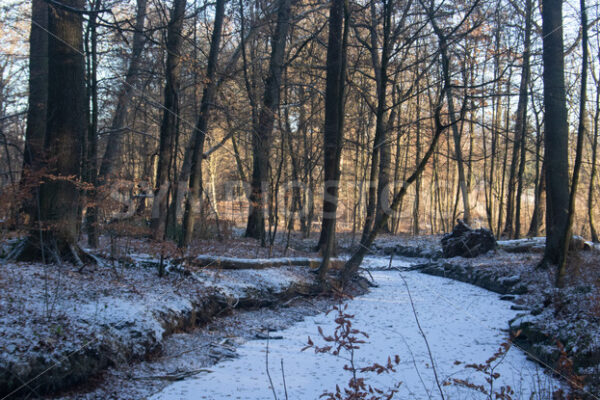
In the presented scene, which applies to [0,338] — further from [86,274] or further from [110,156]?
[110,156]

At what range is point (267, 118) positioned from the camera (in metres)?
12.2

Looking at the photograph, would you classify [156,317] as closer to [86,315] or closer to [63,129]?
[86,315]

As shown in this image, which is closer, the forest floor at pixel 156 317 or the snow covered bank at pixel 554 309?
the forest floor at pixel 156 317

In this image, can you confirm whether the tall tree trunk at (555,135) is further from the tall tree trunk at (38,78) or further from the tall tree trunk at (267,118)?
the tall tree trunk at (38,78)

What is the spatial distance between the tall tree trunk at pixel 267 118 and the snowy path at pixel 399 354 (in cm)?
537

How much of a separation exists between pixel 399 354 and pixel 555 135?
6519 mm

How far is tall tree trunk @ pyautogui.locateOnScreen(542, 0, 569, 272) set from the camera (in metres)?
9.16

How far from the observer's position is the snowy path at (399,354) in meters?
4.40

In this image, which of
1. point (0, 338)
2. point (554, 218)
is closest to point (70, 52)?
point (0, 338)

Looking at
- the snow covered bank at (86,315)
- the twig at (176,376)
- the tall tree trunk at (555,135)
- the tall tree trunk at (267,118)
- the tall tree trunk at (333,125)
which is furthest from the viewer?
the tall tree trunk at (267,118)

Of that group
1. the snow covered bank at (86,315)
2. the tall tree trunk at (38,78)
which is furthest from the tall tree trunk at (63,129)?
the tall tree trunk at (38,78)

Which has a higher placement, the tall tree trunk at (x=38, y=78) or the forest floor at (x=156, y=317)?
the tall tree trunk at (x=38, y=78)

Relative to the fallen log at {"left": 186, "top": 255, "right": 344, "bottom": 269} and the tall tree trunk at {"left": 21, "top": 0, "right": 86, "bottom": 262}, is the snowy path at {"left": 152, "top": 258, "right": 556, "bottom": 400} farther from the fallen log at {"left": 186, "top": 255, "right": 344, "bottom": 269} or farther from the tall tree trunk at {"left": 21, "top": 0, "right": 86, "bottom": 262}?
the tall tree trunk at {"left": 21, "top": 0, "right": 86, "bottom": 262}

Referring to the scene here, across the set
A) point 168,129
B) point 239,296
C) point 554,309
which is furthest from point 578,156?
point 168,129
